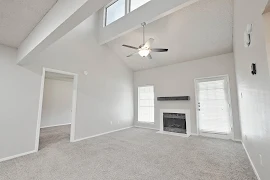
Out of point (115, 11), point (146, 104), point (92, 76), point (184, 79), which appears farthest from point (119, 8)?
point (146, 104)

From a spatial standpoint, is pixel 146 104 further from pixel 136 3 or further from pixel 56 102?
pixel 56 102

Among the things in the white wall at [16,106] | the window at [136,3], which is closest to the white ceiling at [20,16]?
the white wall at [16,106]

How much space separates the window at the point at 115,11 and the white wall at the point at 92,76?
591 mm

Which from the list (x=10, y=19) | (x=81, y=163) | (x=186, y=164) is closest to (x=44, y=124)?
(x=81, y=163)

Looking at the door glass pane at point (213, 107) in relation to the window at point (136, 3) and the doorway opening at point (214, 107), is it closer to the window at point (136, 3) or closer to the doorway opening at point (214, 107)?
the doorway opening at point (214, 107)

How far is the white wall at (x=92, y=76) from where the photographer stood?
385 cm

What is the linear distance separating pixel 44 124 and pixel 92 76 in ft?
12.9

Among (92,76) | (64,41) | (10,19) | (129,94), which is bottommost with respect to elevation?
(129,94)

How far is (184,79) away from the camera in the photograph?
16.7 feet

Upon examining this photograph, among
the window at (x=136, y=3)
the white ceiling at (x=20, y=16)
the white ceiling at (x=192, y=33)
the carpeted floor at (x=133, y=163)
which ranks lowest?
the carpeted floor at (x=133, y=163)

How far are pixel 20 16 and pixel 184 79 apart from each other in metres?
4.90

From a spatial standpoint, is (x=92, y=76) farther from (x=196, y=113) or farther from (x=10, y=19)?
(x=196, y=113)

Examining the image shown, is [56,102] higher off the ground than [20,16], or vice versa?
[20,16]

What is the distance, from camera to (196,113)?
15.4 feet
